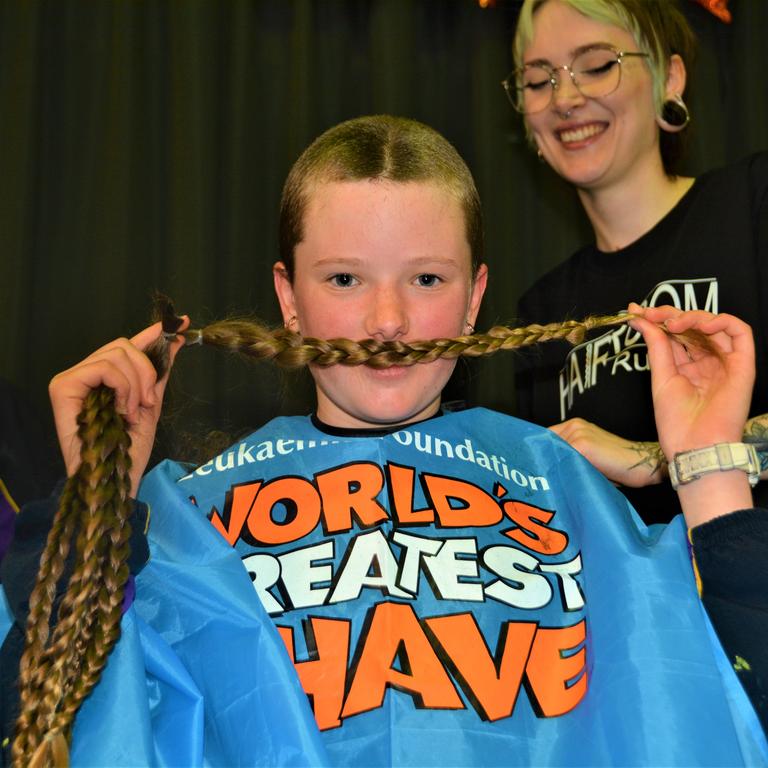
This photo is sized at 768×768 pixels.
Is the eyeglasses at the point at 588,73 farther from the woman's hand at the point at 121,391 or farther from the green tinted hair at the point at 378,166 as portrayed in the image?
the woman's hand at the point at 121,391

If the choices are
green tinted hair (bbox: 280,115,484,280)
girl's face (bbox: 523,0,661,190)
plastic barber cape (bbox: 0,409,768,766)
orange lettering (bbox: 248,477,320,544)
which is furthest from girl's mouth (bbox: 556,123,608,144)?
orange lettering (bbox: 248,477,320,544)

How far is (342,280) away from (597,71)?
88cm

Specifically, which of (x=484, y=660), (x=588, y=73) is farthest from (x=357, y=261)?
(x=588, y=73)

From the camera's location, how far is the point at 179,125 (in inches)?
106

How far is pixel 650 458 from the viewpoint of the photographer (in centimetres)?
153

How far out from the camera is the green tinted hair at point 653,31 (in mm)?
1857

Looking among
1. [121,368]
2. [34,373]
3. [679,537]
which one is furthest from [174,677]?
[34,373]

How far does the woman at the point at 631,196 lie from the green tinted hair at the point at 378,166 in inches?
20.4

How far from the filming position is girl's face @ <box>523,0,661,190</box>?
73.2 inches

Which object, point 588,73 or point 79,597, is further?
point 588,73

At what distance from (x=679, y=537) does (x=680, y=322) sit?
0.24 metres

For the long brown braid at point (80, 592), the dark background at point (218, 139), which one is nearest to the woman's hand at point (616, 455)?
the long brown braid at point (80, 592)

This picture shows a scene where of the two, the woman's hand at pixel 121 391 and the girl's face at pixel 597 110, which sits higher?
the girl's face at pixel 597 110

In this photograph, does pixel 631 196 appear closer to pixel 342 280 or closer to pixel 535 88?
pixel 535 88
